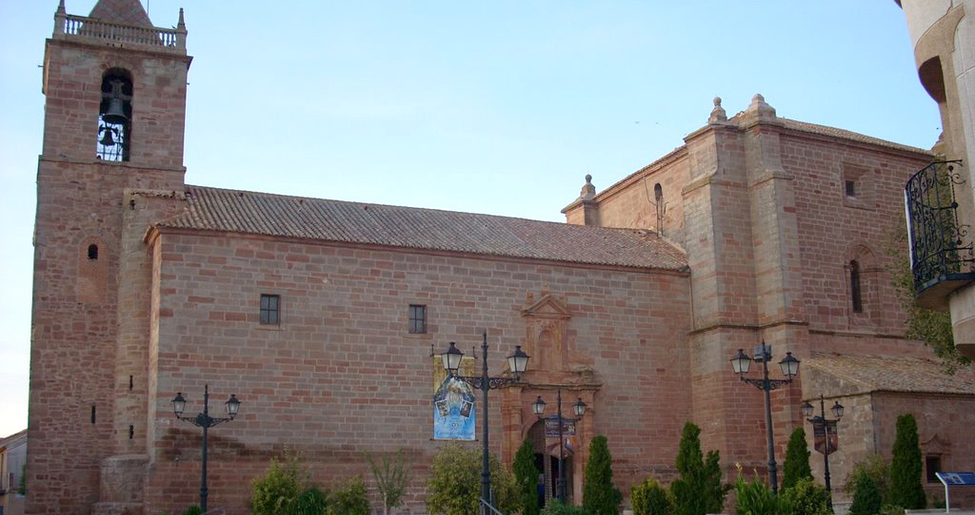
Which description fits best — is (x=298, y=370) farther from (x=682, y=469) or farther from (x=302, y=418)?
(x=682, y=469)

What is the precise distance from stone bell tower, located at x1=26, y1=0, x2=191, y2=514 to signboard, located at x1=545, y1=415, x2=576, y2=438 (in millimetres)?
9001

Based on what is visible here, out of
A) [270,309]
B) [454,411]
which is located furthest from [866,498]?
[270,309]

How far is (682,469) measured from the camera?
72.2ft

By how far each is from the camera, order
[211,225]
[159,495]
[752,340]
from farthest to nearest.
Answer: [752,340], [211,225], [159,495]

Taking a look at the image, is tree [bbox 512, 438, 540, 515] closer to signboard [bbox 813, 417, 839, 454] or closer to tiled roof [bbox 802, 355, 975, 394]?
signboard [bbox 813, 417, 839, 454]

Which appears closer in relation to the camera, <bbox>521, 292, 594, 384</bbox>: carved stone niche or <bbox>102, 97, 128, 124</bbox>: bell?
<bbox>102, 97, 128, 124</bbox>: bell

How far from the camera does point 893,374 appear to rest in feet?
84.3

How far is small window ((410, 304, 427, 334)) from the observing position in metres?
25.5

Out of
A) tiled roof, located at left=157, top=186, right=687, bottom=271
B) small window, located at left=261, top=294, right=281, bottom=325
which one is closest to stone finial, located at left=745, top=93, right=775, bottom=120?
tiled roof, located at left=157, top=186, right=687, bottom=271

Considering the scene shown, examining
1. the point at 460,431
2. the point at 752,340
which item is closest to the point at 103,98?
the point at 460,431

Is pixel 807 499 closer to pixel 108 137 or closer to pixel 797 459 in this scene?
pixel 797 459

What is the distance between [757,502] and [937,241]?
5635 mm

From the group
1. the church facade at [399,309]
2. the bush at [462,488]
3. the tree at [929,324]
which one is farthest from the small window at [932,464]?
the bush at [462,488]

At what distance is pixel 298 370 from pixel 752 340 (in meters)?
11.3
